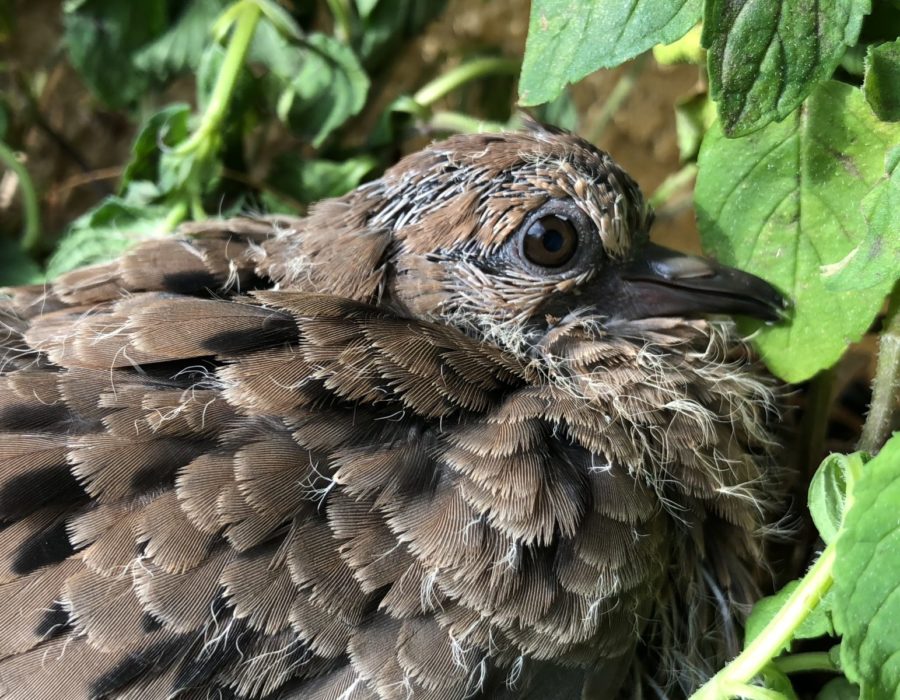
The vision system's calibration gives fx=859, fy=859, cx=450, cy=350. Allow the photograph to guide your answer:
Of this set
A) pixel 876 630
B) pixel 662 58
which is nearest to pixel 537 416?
pixel 876 630

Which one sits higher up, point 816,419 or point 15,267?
→ point 816,419

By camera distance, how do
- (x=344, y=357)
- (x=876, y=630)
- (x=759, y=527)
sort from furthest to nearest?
(x=759, y=527) < (x=344, y=357) < (x=876, y=630)

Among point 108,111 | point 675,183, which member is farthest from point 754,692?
point 108,111

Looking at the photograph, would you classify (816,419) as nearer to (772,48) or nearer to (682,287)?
(682,287)

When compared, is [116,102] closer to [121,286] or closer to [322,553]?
[121,286]

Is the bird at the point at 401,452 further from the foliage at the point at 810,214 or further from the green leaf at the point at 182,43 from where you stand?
the green leaf at the point at 182,43

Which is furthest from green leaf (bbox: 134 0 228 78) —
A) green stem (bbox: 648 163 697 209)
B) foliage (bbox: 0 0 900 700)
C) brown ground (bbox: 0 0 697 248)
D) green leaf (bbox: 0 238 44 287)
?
green stem (bbox: 648 163 697 209)

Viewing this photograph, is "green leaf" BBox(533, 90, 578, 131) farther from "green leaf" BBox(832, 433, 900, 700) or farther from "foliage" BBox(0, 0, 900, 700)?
"green leaf" BBox(832, 433, 900, 700)
